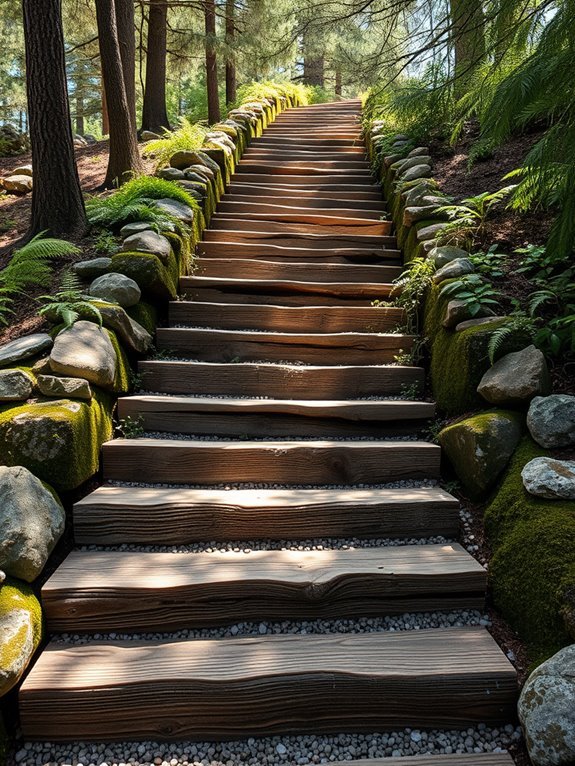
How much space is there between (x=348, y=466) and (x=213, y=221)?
3545 mm

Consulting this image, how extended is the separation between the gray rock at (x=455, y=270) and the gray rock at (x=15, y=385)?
2.62 m

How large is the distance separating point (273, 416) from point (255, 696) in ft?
5.18

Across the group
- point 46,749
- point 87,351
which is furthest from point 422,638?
point 87,351

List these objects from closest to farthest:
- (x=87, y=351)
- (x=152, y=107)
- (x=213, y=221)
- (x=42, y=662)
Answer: (x=42, y=662)
(x=87, y=351)
(x=213, y=221)
(x=152, y=107)

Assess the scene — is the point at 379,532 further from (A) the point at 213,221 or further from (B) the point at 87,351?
(A) the point at 213,221

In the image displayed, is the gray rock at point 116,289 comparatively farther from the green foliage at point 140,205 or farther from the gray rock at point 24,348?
the green foliage at point 140,205

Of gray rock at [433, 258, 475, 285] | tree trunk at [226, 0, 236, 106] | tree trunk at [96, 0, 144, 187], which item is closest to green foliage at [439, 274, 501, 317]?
gray rock at [433, 258, 475, 285]

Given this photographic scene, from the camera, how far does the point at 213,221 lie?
18.0 feet

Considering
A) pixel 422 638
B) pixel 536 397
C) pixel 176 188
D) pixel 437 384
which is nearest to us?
pixel 422 638

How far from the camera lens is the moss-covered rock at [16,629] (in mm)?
1837

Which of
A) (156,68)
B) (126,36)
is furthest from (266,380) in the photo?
(156,68)

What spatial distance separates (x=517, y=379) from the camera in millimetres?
2654

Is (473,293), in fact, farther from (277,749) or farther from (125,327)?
(277,749)

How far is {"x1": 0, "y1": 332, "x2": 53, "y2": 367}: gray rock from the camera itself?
2799 mm
